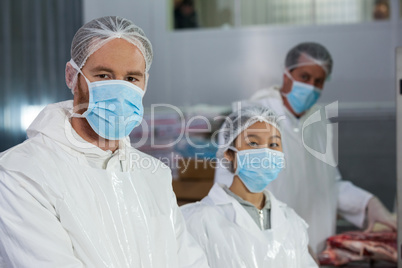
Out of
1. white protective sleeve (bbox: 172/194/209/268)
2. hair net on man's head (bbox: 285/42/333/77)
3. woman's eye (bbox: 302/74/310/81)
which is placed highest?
hair net on man's head (bbox: 285/42/333/77)

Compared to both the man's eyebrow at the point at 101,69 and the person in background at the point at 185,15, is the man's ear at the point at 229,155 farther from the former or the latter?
the person in background at the point at 185,15

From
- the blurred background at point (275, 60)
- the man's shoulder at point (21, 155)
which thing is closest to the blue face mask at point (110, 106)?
the man's shoulder at point (21, 155)

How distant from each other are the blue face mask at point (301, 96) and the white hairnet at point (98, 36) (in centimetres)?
124

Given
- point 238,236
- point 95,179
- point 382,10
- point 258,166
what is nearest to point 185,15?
point 382,10

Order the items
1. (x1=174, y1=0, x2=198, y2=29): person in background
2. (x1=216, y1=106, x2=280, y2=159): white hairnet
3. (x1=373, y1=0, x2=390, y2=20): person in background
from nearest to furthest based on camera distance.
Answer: (x1=216, y1=106, x2=280, y2=159): white hairnet
(x1=373, y1=0, x2=390, y2=20): person in background
(x1=174, y1=0, x2=198, y2=29): person in background

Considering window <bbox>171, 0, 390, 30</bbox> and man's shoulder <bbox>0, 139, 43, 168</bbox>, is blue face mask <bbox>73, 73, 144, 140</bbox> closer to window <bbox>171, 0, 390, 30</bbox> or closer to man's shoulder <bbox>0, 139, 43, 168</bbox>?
man's shoulder <bbox>0, 139, 43, 168</bbox>

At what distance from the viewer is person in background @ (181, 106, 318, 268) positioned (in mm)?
1886

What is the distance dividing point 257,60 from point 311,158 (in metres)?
1.61

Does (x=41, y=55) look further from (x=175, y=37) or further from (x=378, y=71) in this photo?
(x=378, y=71)

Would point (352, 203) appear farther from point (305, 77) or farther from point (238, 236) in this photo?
point (238, 236)

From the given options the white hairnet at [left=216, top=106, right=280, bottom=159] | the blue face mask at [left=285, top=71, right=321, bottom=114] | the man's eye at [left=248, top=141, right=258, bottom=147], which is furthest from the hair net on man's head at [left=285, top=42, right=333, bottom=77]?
the man's eye at [left=248, top=141, right=258, bottom=147]

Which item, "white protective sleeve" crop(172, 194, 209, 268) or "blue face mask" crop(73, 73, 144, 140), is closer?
"blue face mask" crop(73, 73, 144, 140)

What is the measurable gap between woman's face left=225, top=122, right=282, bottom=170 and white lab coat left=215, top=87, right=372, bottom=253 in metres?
0.39

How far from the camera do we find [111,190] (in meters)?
1.46
